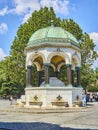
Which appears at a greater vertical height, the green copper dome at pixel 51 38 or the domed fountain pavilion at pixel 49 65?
the green copper dome at pixel 51 38

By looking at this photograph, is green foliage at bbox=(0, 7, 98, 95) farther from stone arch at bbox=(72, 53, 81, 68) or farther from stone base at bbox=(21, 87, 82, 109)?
stone base at bbox=(21, 87, 82, 109)

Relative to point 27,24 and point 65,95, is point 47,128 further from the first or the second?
point 27,24

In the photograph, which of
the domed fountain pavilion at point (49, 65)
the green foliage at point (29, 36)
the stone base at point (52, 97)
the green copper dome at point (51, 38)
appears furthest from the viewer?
the green foliage at point (29, 36)

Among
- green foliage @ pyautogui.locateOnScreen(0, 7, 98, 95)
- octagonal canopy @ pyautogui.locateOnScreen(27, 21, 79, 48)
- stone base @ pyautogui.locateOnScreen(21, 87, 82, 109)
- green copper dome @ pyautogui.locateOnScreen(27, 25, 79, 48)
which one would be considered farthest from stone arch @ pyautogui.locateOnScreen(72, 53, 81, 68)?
green foliage @ pyautogui.locateOnScreen(0, 7, 98, 95)

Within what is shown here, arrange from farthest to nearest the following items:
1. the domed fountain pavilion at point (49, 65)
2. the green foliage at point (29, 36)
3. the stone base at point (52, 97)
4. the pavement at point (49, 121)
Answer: the green foliage at point (29, 36) < the domed fountain pavilion at point (49, 65) < the stone base at point (52, 97) < the pavement at point (49, 121)

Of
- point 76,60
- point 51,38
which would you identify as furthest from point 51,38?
point 76,60

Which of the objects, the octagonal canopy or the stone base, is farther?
the octagonal canopy

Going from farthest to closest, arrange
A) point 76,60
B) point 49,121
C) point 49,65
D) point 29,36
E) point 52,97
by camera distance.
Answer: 1. point 29,36
2. point 76,60
3. point 49,65
4. point 52,97
5. point 49,121

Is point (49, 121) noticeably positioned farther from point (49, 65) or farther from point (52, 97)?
point (49, 65)

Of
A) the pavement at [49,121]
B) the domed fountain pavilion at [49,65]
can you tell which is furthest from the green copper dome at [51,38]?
the pavement at [49,121]

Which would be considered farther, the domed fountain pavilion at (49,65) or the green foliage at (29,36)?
the green foliage at (29,36)

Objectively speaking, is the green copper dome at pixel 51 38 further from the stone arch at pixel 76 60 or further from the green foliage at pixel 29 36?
the green foliage at pixel 29 36

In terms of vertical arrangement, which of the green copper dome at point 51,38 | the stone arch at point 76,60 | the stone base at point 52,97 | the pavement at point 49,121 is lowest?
the pavement at point 49,121

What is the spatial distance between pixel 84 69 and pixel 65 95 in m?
14.9
